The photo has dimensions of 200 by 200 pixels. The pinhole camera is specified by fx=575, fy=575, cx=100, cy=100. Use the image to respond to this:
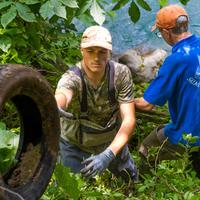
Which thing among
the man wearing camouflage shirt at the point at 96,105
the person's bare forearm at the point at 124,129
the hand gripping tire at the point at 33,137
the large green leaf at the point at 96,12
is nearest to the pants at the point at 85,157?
the man wearing camouflage shirt at the point at 96,105

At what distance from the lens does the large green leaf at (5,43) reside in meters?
4.07

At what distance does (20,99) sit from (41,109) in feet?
0.33

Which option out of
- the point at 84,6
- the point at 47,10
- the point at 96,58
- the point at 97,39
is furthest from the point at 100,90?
the point at 47,10

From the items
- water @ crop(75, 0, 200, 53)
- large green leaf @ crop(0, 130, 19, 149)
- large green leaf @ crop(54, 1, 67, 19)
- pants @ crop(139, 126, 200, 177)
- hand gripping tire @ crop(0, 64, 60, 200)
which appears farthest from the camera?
water @ crop(75, 0, 200, 53)

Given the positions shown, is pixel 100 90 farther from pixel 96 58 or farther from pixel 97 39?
pixel 97 39

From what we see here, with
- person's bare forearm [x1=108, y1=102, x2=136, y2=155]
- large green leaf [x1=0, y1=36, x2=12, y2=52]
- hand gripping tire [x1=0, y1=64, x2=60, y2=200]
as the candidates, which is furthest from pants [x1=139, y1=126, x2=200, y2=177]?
hand gripping tire [x1=0, y1=64, x2=60, y2=200]

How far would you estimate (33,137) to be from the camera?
98.0 inches

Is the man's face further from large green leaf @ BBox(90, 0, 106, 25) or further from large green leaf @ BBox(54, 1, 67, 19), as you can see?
large green leaf @ BBox(54, 1, 67, 19)

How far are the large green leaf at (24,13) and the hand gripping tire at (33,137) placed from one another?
1.25m

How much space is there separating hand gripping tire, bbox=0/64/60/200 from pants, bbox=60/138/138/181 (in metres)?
1.87

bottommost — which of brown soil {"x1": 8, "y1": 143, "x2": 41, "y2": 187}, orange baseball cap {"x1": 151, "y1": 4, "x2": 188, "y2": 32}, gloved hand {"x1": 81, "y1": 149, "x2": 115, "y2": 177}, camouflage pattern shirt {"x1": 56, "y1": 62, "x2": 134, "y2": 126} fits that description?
gloved hand {"x1": 81, "y1": 149, "x2": 115, "y2": 177}

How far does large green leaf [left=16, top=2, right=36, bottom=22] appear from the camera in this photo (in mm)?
3576

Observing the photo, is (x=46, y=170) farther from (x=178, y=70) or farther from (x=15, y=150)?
(x=178, y=70)

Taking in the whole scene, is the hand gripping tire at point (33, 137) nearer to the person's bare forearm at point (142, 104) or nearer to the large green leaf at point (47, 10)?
the large green leaf at point (47, 10)
